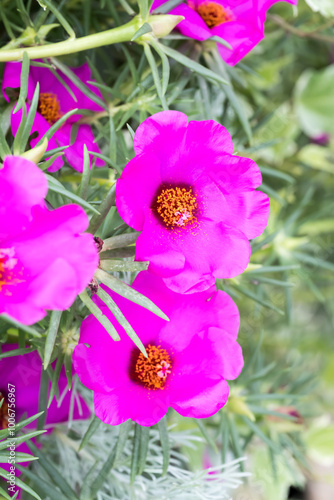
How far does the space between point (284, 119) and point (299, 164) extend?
0.09 m

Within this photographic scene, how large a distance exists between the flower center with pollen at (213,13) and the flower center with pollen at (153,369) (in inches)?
12.1

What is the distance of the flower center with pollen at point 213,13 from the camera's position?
0.48 m

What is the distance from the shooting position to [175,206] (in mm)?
390

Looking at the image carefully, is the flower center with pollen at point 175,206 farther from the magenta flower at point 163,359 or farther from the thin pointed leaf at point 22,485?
the thin pointed leaf at point 22,485

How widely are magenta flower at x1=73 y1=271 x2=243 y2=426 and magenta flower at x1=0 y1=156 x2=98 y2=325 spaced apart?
3.5 inches

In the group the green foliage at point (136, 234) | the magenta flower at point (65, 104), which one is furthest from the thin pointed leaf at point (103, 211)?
the magenta flower at point (65, 104)

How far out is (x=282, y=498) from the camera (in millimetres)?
923

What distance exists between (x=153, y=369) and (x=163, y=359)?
0.04ft

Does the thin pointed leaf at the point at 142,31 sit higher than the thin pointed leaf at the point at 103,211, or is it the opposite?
the thin pointed leaf at the point at 142,31

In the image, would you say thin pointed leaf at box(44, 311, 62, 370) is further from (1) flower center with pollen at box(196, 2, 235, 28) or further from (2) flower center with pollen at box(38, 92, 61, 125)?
(1) flower center with pollen at box(196, 2, 235, 28)

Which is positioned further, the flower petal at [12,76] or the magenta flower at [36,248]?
the flower petal at [12,76]

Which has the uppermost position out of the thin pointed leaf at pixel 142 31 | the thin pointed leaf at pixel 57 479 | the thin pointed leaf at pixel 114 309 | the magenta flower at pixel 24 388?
the thin pointed leaf at pixel 142 31

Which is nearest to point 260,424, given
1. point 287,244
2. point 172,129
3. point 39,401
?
point 287,244

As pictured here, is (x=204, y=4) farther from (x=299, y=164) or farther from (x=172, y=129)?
(x=299, y=164)
